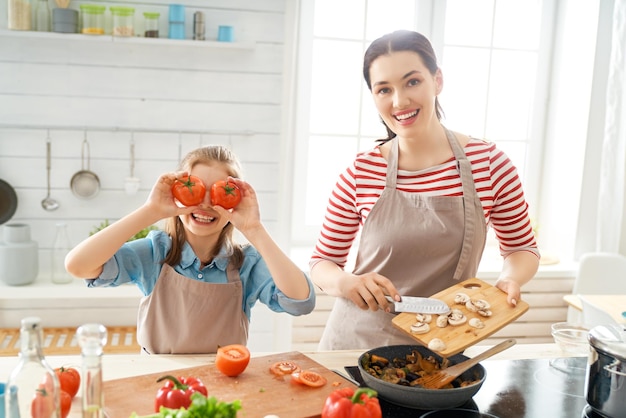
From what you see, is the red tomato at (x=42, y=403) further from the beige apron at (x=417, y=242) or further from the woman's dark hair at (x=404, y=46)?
the woman's dark hair at (x=404, y=46)

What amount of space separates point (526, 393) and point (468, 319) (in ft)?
0.67

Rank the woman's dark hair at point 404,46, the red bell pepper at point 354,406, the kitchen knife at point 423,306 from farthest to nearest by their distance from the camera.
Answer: the woman's dark hair at point 404,46 < the kitchen knife at point 423,306 < the red bell pepper at point 354,406

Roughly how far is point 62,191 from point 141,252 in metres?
1.44

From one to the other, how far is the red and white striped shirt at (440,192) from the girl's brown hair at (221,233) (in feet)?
0.84

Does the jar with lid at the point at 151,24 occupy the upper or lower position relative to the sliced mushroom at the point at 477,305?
upper

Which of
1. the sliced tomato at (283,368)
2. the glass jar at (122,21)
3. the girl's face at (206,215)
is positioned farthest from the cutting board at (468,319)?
the glass jar at (122,21)

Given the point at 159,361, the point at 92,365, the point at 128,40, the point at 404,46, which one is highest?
the point at 128,40

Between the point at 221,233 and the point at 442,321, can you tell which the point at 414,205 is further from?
the point at 221,233

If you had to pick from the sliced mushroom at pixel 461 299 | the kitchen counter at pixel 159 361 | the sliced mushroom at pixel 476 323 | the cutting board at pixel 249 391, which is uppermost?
the sliced mushroom at pixel 461 299

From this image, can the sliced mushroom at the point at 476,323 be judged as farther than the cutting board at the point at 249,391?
Yes

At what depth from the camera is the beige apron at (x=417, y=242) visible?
5.86 ft

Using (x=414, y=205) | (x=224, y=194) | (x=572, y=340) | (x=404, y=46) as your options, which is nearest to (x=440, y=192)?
(x=414, y=205)

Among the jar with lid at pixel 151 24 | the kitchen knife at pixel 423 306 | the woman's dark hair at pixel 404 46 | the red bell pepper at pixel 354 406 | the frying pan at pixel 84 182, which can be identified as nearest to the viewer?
the red bell pepper at pixel 354 406

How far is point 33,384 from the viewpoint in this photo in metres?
0.96
